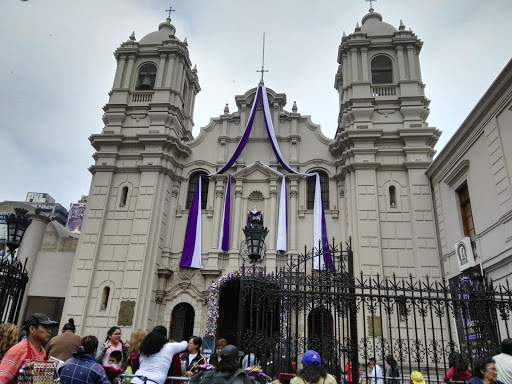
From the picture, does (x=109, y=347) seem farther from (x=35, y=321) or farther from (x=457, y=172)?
(x=457, y=172)

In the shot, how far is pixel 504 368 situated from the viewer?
228 inches

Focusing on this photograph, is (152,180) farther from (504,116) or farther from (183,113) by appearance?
(504,116)

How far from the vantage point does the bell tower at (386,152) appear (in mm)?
16922

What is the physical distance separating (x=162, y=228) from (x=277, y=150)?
647cm

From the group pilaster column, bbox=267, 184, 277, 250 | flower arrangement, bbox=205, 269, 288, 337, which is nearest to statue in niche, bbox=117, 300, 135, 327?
flower arrangement, bbox=205, 269, 288, 337

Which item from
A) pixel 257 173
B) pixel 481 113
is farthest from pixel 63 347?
pixel 257 173

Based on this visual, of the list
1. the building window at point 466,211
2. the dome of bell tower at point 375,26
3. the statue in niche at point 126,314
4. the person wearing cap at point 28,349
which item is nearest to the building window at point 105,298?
the statue in niche at point 126,314

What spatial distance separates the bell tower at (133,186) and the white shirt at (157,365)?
12.2 metres

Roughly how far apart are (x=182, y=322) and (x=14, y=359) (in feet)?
47.0

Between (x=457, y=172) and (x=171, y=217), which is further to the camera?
(x=171, y=217)

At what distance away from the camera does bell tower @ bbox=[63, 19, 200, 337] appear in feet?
56.9

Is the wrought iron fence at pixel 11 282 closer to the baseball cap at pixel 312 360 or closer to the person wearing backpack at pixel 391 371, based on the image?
the baseball cap at pixel 312 360

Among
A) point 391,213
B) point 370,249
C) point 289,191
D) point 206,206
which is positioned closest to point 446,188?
point 391,213

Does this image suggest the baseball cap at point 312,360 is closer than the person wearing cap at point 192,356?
Yes
